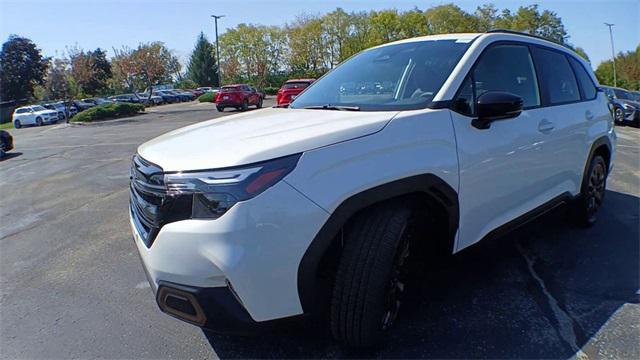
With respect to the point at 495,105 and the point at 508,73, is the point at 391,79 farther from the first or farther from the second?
the point at 508,73

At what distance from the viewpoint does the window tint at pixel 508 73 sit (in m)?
2.92

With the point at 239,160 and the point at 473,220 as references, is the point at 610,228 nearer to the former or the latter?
the point at 473,220

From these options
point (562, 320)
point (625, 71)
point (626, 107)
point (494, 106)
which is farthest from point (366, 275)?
point (625, 71)

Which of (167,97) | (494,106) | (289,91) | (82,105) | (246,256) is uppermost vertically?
(167,97)

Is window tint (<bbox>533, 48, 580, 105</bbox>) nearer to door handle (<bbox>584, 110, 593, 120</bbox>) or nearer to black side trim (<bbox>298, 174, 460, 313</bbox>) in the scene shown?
door handle (<bbox>584, 110, 593, 120</bbox>)

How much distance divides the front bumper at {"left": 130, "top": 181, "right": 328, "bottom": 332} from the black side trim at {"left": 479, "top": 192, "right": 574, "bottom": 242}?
4.91ft

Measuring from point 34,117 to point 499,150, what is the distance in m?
35.9

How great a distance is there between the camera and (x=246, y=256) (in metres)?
1.86

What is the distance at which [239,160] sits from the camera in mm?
1938

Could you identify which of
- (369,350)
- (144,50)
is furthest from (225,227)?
(144,50)

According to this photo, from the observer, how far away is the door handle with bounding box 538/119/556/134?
3.19 metres

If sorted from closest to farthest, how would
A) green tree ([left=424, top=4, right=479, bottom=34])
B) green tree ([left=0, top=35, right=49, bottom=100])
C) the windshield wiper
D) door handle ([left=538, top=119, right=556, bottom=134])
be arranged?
the windshield wiper → door handle ([left=538, top=119, right=556, bottom=134]) → green tree ([left=0, top=35, right=49, bottom=100]) → green tree ([left=424, top=4, right=479, bottom=34])

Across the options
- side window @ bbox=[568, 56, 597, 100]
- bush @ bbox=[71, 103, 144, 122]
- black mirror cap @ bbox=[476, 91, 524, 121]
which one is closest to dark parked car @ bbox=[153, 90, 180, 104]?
bush @ bbox=[71, 103, 144, 122]

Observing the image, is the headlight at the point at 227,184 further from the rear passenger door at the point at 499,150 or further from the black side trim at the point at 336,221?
the rear passenger door at the point at 499,150
